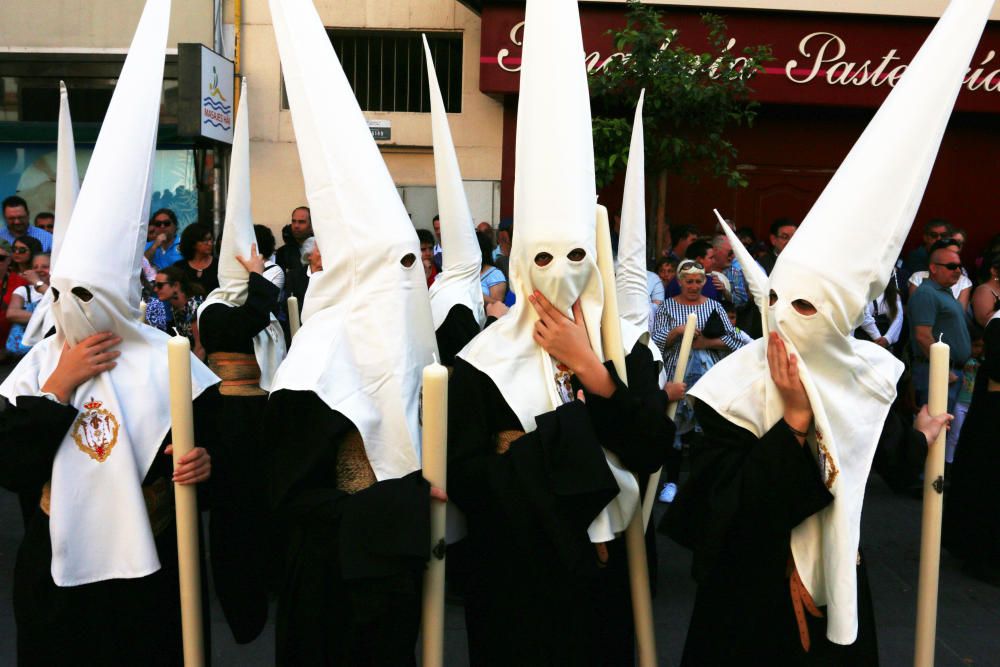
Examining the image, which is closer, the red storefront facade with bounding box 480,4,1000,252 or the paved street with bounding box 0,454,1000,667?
the paved street with bounding box 0,454,1000,667

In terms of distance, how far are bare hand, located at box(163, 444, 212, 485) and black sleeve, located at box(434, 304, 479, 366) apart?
257 centimetres

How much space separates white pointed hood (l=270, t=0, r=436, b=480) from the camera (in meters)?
3.06

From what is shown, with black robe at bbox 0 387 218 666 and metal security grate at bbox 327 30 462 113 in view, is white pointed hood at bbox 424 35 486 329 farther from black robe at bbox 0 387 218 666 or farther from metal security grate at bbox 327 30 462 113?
metal security grate at bbox 327 30 462 113

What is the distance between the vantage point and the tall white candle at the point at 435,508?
109 inches

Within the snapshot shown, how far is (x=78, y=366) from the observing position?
320 centimetres

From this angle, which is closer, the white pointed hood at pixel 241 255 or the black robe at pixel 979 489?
the white pointed hood at pixel 241 255

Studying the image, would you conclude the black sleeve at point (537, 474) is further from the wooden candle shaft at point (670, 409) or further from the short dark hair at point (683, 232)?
the short dark hair at point (683, 232)

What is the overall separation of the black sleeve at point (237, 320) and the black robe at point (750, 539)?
294 cm

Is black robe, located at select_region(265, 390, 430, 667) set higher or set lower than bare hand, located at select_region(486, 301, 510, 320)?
lower

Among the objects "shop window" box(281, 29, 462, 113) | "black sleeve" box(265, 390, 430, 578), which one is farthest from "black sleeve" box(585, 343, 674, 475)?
"shop window" box(281, 29, 462, 113)

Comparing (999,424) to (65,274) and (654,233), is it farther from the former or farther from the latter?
(65,274)

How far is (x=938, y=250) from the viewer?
7.30m

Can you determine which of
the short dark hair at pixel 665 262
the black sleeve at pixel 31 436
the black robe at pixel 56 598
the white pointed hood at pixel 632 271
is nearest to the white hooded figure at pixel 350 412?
the black robe at pixel 56 598

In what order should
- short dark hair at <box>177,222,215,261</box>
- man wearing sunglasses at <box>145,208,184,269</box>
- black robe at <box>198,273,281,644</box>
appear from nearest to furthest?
black robe at <box>198,273,281,644</box> → short dark hair at <box>177,222,215,261</box> → man wearing sunglasses at <box>145,208,184,269</box>
